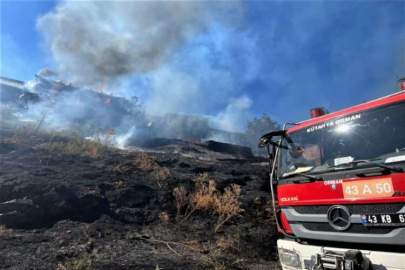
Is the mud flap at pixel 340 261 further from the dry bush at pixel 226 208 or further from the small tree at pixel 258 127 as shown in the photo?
the small tree at pixel 258 127

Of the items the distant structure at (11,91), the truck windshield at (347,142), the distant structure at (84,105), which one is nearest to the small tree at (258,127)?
the distant structure at (84,105)

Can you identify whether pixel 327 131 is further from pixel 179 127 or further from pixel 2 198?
pixel 179 127

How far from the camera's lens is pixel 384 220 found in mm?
2398

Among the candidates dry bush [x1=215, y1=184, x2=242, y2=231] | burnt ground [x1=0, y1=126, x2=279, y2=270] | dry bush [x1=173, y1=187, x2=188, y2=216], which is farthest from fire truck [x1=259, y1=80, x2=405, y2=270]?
dry bush [x1=173, y1=187, x2=188, y2=216]

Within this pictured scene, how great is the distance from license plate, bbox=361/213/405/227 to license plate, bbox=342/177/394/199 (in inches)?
7.0

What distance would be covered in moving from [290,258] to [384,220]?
1138mm

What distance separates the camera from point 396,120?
2.85 metres

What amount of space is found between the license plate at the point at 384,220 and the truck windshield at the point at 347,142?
490 mm

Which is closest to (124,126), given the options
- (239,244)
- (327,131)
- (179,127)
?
(179,127)

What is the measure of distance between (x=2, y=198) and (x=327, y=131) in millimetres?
6296

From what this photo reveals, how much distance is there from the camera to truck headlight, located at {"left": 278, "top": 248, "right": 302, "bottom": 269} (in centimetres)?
300

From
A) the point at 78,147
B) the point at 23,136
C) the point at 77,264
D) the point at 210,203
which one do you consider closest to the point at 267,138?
the point at 77,264

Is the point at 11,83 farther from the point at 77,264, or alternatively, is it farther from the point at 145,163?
the point at 77,264

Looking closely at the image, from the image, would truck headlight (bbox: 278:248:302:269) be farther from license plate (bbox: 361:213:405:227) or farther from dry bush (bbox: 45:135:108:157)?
dry bush (bbox: 45:135:108:157)
